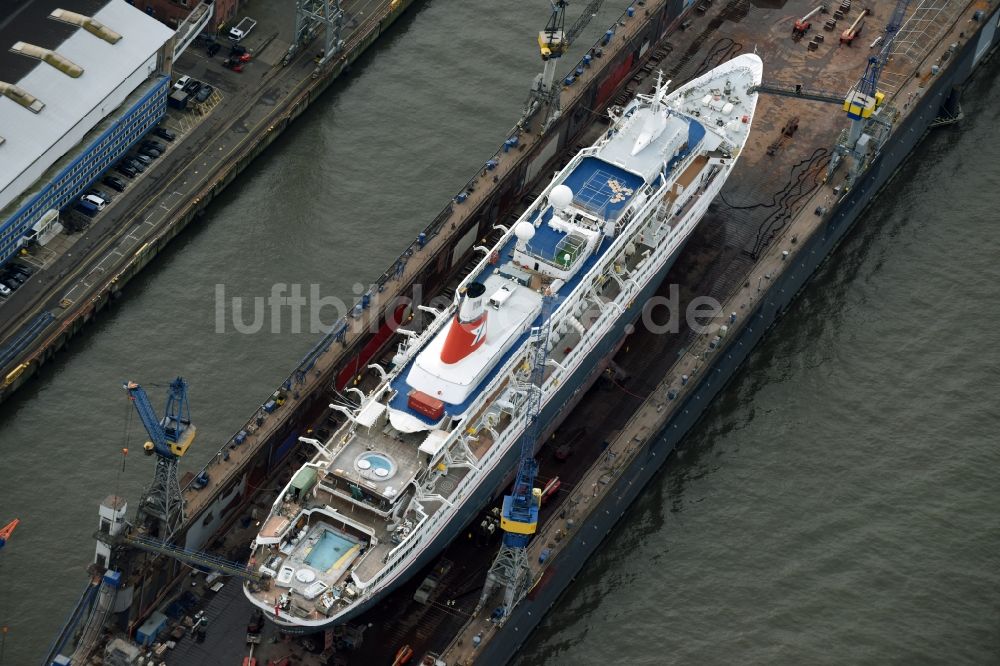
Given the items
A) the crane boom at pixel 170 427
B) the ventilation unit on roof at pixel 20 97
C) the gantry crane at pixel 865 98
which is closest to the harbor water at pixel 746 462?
the gantry crane at pixel 865 98

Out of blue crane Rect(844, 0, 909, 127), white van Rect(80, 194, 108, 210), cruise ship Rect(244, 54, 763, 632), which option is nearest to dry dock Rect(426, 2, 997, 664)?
cruise ship Rect(244, 54, 763, 632)

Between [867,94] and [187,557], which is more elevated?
[867,94]

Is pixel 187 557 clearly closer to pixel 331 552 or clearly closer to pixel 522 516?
pixel 331 552

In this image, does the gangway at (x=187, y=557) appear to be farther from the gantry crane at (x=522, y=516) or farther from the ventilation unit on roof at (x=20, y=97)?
the ventilation unit on roof at (x=20, y=97)

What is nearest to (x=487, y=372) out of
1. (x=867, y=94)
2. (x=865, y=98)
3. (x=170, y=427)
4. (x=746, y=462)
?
(x=746, y=462)

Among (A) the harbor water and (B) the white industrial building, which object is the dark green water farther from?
(B) the white industrial building

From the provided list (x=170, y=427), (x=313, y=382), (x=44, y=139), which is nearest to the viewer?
(x=170, y=427)

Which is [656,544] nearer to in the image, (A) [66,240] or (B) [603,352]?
(B) [603,352]
